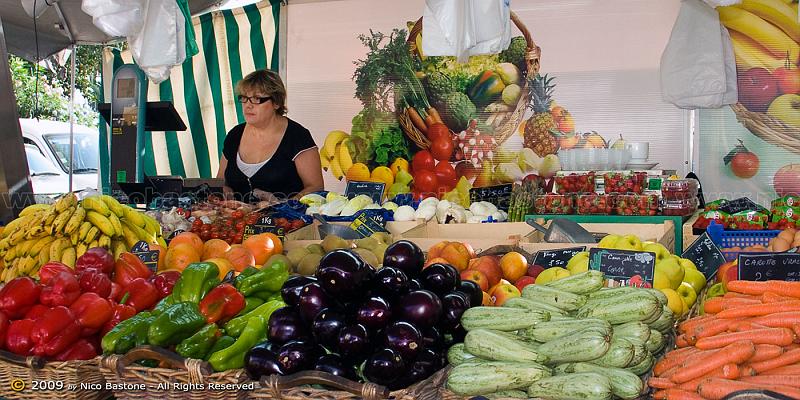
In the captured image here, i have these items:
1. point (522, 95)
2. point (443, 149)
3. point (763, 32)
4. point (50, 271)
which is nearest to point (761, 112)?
point (763, 32)

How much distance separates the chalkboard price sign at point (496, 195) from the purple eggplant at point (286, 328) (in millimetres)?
3160

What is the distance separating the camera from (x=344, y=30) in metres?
7.17

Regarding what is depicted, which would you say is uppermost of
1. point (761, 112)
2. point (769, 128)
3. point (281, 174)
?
point (761, 112)

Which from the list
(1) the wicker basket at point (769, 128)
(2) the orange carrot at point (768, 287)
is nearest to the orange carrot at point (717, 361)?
(2) the orange carrot at point (768, 287)

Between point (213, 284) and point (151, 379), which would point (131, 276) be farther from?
point (151, 379)

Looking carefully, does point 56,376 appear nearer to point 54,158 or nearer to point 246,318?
point 246,318

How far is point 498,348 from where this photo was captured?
2074 millimetres

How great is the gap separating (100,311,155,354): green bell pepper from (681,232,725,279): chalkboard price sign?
98.4 inches

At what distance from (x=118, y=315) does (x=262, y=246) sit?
3.78 ft

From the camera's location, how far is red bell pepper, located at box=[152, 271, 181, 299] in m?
2.74

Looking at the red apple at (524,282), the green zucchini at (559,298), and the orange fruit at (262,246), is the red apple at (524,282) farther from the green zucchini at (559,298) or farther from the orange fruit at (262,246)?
the orange fruit at (262,246)

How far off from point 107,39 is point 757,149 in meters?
6.04

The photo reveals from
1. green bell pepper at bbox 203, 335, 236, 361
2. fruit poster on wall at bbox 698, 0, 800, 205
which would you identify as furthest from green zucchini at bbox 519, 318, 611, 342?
fruit poster on wall at bbox 698, 0, 800, 205

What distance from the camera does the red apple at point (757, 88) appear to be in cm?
598
